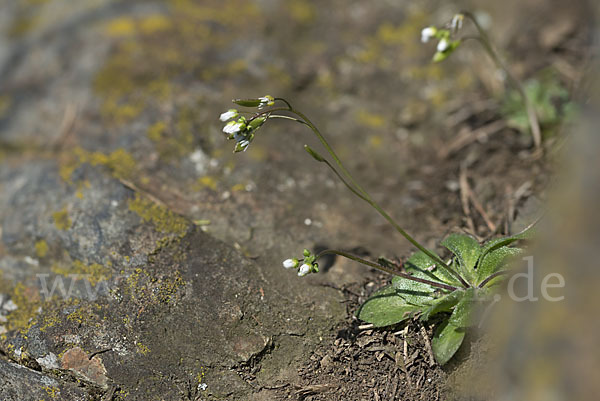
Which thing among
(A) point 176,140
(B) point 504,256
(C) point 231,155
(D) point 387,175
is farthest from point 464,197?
(A) point 176,140

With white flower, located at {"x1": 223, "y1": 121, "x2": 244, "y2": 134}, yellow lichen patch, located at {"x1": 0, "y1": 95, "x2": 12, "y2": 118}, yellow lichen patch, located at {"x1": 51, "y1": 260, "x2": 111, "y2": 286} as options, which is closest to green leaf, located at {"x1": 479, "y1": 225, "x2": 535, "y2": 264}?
white flower, located at {"x1": 223, "y1": 121, "x2": 244, "y2": 134}

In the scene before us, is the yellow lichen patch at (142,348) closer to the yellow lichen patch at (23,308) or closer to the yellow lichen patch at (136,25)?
the yellow lichen patch at (23,308)

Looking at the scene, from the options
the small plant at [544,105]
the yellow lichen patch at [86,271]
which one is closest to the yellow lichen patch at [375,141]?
the small plant at [544,105]

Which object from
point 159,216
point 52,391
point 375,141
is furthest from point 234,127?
point 375,141

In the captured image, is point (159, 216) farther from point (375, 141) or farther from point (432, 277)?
point (375, 141)

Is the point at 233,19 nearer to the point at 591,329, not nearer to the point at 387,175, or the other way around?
the point at 387,175
